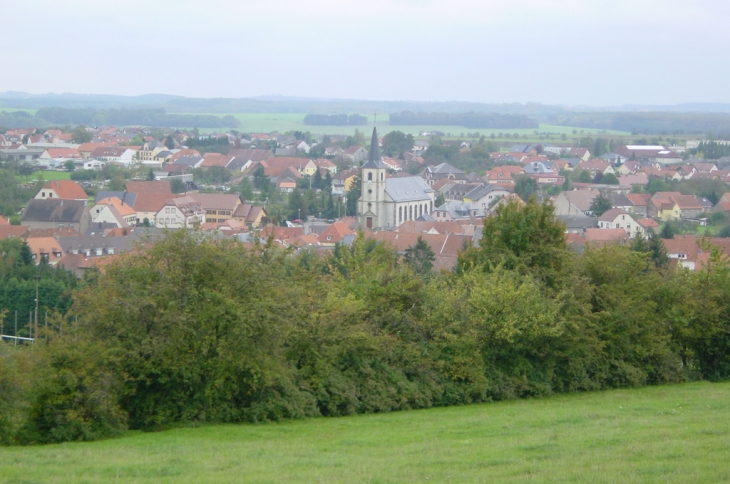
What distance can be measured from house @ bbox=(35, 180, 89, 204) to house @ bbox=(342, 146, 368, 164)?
220ft

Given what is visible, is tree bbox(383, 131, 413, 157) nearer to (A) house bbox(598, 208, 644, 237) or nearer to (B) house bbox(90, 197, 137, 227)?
(A) house bbox(598, 208, 644, 237)

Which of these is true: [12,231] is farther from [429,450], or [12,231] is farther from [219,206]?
[429,450]

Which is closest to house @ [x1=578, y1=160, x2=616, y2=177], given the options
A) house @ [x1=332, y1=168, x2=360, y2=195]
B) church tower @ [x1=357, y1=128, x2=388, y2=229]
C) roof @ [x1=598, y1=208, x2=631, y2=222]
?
house @ [x1=332, y1=168, x2=360, y2=195]

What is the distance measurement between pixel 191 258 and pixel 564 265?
27.3 feet

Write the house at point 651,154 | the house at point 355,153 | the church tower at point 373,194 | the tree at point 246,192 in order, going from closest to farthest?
the church tower at point 373,194 < the tree at point 246,192 < the house at point 651,154 < the house at point 355,153

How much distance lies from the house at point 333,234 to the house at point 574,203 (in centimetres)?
2216

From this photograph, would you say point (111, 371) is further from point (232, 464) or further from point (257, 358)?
point (232, 464)

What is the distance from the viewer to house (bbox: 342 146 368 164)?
136 metres

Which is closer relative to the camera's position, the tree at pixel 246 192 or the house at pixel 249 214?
the house at pixel 249 214

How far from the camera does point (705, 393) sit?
16719 millimetres

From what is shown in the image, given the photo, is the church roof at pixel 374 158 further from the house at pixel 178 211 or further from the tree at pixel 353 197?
the house at pixel 178 211

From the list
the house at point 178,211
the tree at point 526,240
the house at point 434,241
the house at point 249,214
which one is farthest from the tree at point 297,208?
the tree at point 526,240

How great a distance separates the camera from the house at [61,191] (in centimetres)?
6731

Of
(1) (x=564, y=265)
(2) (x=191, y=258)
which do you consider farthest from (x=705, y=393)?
(2) (x=191, y=258)
